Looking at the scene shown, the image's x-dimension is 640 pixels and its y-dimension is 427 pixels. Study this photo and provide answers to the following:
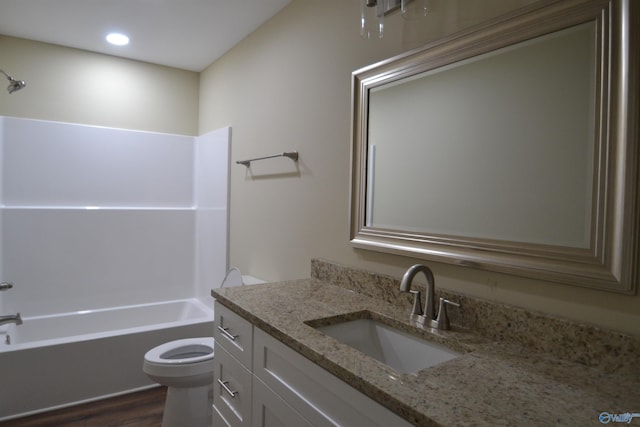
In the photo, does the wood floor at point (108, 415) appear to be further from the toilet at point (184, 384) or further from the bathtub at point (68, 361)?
the toilet at point (184, 384)

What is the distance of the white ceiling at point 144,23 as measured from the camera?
96.5 inches

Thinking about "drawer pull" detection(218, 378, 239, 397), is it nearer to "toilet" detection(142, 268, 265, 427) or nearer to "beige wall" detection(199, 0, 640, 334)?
"toilet" detection(142, 268, 265, 427)

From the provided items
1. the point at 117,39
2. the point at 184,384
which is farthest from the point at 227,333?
the point at 117,39

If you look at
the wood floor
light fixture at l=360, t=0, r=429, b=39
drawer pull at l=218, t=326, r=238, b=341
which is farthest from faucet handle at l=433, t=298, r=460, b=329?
the wood floor

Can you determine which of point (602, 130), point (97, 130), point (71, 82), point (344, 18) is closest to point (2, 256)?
point (97, 130)

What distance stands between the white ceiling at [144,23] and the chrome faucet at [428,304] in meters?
1.90

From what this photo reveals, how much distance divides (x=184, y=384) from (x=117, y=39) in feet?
8.50


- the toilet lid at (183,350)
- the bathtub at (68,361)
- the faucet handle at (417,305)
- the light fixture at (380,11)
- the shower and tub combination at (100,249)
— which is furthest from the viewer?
the shower and tub combination at (100,249)

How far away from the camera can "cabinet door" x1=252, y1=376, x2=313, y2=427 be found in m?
1.16

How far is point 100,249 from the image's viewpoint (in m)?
3.33

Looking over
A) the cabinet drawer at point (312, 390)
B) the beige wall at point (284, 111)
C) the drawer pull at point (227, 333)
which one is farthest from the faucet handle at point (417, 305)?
the drawer pull at point (227, 333)

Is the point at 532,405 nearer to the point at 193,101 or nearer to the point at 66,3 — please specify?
the point at 66,3

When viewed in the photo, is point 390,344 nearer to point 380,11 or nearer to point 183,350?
point 380,11

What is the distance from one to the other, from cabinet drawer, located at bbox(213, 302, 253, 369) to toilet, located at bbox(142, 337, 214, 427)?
52 centimetres
